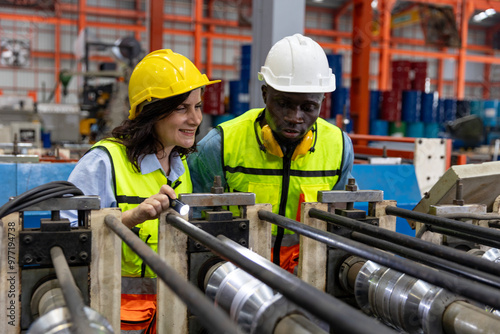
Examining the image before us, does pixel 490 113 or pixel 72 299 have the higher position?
pixel 490 113

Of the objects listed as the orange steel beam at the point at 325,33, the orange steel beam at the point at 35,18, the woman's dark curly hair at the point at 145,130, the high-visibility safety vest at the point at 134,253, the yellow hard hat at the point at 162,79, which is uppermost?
the orange steel beam at the point at 325,33

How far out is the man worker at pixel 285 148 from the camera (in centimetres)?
209

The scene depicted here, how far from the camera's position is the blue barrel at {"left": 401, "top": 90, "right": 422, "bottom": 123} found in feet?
34.7

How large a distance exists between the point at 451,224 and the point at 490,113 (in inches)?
510

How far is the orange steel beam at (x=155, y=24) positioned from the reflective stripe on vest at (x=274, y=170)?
5.54 m

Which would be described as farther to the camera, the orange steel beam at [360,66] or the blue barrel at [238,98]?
the blue barrel at [238,98]

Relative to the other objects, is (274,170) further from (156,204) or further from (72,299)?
(72,299)

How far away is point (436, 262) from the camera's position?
1178 millimetres

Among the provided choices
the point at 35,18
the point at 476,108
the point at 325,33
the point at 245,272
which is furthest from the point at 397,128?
the point at 35,18

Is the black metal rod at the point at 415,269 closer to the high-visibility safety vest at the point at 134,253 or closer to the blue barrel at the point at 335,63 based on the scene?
the high-visibility safety vest at the point at 134,253

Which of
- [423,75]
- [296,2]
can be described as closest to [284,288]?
[296,2]

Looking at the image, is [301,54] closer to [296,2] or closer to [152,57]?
[152,57]

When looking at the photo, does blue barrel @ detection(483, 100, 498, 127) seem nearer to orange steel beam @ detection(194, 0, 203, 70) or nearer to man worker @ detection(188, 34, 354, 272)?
orange steel beam @ detection(194, 0, 203, 70)

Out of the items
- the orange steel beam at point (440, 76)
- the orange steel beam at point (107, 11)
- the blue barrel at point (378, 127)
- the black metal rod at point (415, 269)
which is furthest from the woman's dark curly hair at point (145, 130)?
the orange steel beam at point (440, 76)
